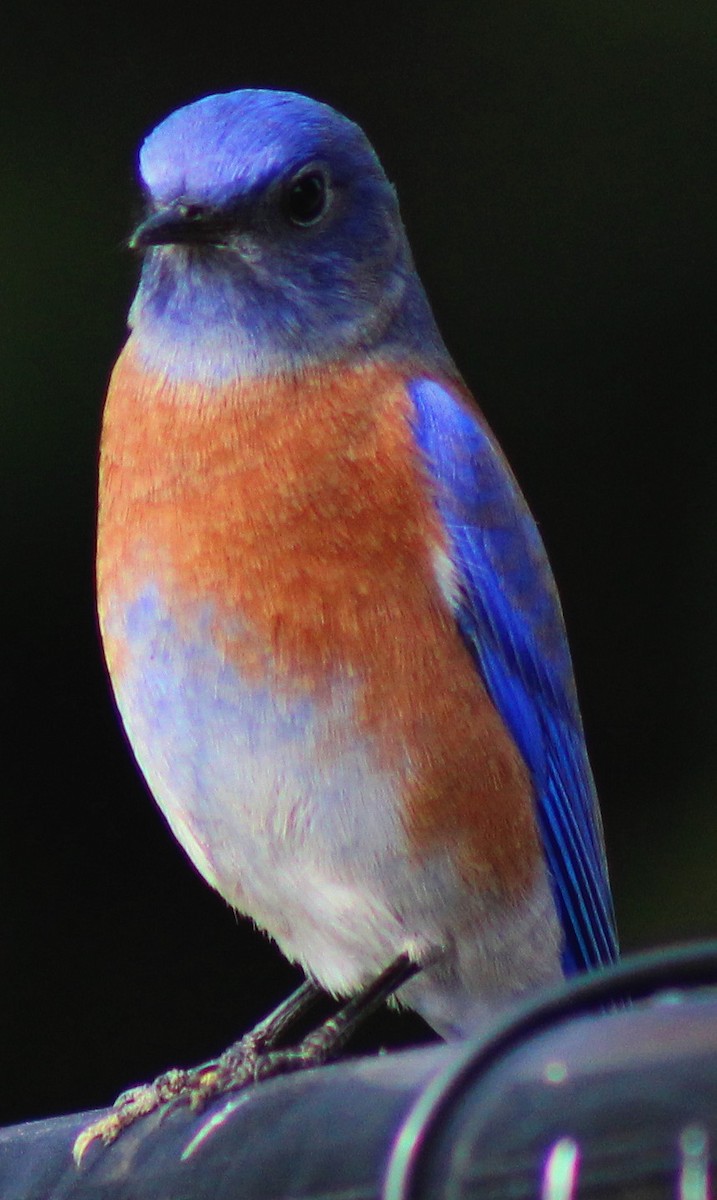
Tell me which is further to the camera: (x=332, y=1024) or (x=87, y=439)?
(x=87, y=439)

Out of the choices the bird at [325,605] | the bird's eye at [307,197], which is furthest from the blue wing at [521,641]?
the bird's eye at [307,197]

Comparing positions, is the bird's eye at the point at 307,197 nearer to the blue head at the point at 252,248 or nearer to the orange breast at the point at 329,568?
the blue head at the point at 252,248

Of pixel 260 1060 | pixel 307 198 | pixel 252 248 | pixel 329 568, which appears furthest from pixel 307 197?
pixel 260 1060

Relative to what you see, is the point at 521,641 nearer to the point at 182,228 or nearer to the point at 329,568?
the point at 329,568

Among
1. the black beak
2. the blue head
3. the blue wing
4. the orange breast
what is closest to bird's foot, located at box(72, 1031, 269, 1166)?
the orange breast

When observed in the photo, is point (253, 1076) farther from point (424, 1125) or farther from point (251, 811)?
point (424, 1125)

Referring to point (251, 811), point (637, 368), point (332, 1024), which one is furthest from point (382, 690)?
point (637, 368)

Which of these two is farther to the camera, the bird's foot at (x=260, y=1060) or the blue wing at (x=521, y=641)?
the blue wing at (x=521, y=641)
